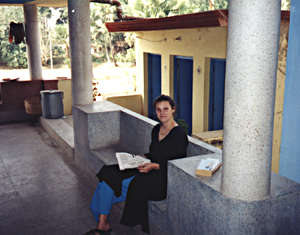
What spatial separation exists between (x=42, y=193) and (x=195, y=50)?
6.66 m

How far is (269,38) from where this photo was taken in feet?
9.12

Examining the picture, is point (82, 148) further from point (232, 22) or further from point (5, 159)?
point (232, 22)

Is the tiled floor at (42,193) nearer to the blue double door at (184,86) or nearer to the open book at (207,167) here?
the open book at (207,167)

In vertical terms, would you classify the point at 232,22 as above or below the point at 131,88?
above

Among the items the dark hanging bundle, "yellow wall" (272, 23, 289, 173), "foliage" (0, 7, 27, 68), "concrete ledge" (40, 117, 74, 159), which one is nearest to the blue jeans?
"concrete ledge" (40, 117, 74, 159)

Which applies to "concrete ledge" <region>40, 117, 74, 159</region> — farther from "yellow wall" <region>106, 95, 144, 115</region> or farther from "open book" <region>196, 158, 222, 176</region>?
"open book" <region>196, 158, 222, 176</region>

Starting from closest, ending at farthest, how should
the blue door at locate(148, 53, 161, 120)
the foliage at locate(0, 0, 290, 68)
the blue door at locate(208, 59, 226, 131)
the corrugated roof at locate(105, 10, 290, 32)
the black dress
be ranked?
the black dress, the corrugated roof at locate(105, 10, 290, 32), the blue door at locate(208, 59, 226, 131), the blue door at locate(148, 53, 161, 120), the foliage at locate(0, 0, 290, 68)

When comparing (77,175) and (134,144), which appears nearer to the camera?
(134,144)

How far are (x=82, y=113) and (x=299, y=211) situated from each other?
15.5 ft

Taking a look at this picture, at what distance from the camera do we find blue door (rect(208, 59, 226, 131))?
10430 mm

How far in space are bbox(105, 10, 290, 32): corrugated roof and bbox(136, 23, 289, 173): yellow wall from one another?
37.2 inches

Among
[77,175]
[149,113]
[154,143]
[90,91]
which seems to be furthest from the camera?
[149,113]

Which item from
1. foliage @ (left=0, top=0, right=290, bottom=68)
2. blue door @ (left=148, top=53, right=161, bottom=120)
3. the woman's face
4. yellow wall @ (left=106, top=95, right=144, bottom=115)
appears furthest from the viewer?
foliage @ (left=0, top=0, right=290, bottom=68)

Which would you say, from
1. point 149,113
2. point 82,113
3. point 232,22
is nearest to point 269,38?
point 232,22
